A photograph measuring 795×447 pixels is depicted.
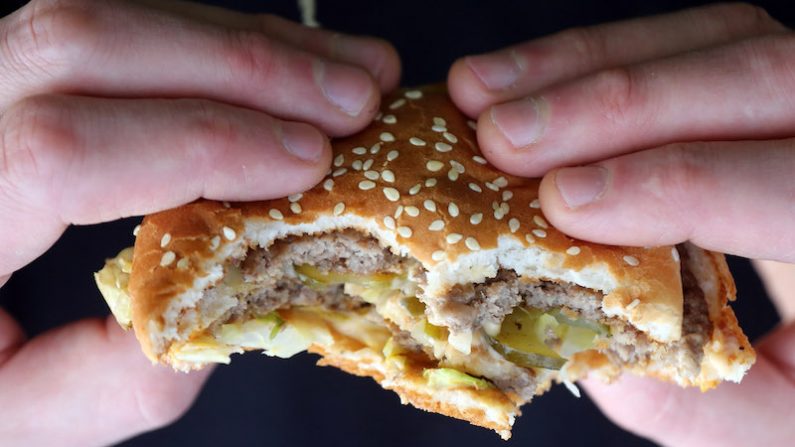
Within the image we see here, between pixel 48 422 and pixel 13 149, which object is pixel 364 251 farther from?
pixel 48 422

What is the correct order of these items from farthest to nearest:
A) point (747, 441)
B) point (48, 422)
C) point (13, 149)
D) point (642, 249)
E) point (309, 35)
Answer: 1. point (747, 441)
2. point (48, 422)
3. point (309, 35)
4. point (642, 249)
5. point (13, 149)

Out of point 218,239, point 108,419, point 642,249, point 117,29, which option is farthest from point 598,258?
point 108,419

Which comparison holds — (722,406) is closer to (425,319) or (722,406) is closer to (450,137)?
(425,319)

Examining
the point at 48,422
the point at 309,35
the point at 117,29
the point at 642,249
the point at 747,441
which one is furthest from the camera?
the point at 747,441

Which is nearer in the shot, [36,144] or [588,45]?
[36,144]

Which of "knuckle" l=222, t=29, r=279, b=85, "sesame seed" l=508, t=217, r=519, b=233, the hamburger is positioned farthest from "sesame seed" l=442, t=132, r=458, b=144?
"knuckle" l=222, t=29, r=279, b=85

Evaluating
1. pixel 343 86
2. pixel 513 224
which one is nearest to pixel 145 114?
pixel 343 86
